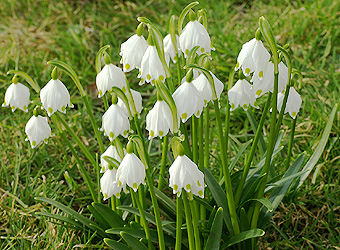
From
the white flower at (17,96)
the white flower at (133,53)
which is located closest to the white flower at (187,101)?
the white flower at (133,53)

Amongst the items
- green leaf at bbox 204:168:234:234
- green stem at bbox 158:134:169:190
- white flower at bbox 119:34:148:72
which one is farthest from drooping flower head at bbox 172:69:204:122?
green leaf at bbox 204:168:234:234

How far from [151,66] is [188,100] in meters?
0.19

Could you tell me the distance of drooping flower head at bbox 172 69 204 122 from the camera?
4.42 ft

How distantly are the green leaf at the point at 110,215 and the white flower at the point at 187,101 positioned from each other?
64 cm

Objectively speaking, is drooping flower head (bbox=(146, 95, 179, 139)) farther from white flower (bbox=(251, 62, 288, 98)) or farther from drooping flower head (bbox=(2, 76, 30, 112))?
drooping flower head (bbox=(2, 76, 30, 112))

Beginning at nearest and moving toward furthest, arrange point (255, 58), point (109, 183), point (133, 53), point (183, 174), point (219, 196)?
1. point (183, 174)
2. point (255, 58)
3. point (133, 53)
4. point (109, 183)
5. point (219, 196)

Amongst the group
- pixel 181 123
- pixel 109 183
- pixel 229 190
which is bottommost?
pixel 229 190

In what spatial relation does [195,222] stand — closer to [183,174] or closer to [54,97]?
[183,174]

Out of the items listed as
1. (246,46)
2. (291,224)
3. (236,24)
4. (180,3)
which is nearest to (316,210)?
(291,224)

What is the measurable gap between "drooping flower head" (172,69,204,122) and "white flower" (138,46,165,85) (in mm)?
134

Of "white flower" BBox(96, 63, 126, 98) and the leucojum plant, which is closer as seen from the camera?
the leucojum plant

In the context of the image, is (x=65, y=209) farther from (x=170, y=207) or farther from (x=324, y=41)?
(x=324, y=41)

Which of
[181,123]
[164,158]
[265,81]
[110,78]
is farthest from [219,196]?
[110,78]

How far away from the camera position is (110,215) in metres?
1.86
